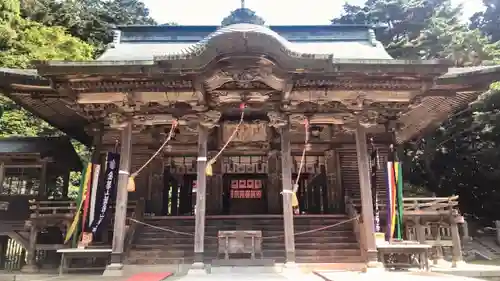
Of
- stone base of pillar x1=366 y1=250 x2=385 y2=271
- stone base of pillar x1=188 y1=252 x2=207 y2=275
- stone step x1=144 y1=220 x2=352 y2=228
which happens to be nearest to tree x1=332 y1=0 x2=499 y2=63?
stone step x1=144 y1=220 x2=352 y2=228

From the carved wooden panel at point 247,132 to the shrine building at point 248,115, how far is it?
0.03 meters

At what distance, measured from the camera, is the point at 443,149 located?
23594mm

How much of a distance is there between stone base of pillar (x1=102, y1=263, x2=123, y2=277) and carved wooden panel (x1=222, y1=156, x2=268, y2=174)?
5.83 meters

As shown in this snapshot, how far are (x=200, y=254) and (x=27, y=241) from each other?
6.52 metres

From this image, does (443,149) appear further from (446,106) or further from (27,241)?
(27,241)

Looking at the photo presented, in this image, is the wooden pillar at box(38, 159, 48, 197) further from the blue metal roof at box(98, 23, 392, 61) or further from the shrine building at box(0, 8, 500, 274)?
the blue metal roof at box(98, 23, 392, 61)

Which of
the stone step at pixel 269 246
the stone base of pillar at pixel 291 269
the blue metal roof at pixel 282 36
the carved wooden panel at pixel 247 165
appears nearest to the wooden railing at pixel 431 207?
the stone step at pixel 269 246

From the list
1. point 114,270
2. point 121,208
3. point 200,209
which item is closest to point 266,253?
point 200,209

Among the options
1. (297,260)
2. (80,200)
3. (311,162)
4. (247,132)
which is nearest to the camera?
(297,260)

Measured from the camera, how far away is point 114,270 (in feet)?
29.7

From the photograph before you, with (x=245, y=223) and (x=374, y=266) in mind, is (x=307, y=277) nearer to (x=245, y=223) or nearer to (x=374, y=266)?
(x=374, y=266)

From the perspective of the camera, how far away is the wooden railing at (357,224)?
998cm

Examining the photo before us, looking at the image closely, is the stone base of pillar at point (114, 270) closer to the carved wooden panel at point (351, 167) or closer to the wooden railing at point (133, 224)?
the wooden railing at point (133, 224)

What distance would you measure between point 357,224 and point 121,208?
21.1 feet
